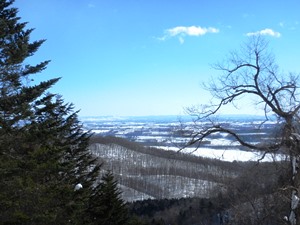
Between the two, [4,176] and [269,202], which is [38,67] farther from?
[269,202]

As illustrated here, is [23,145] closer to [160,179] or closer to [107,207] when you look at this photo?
[107,207]

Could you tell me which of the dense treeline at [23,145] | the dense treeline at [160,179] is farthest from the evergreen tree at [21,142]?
the dense treeline at [160,179]

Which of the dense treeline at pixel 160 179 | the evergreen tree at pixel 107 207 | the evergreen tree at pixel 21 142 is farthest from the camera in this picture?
the dense treeline at pixel 160 179

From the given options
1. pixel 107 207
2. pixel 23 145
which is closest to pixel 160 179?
pixel 107 207

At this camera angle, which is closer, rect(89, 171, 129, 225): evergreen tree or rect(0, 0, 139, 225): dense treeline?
rect(0, 0, 139, 225): dense treeline

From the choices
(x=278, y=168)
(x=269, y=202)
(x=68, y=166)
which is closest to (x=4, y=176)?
(x=68, y=166)

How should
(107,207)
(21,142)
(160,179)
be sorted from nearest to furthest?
(21,142)
(107,207)
(160,179)

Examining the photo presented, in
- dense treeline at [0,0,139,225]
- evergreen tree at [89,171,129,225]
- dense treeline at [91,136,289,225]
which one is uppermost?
dense treeline at [0,0,139,225]

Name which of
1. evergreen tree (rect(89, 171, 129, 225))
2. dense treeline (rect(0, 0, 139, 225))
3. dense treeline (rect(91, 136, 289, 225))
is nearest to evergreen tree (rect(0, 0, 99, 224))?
dense treeline (rect(0, 0, 139, 225))

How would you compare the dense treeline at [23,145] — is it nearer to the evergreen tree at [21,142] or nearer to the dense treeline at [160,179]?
the evergreen tree at [21,142]

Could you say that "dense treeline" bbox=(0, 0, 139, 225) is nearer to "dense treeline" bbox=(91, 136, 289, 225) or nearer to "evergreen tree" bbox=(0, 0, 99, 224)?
"evergreen tree" bbox=(0, 0, 99, 224)

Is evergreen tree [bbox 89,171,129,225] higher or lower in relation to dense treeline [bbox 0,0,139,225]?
lower
